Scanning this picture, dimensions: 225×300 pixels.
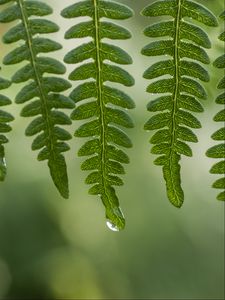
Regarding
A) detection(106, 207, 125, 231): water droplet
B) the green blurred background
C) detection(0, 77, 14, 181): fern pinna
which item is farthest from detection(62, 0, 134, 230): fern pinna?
the green blurred background

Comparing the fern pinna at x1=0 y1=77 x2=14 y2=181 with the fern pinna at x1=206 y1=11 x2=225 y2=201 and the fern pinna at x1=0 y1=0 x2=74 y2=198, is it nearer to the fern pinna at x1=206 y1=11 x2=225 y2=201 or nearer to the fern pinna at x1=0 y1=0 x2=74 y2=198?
the fern pinna at x1=0 y1=0 x2=74 y2=198

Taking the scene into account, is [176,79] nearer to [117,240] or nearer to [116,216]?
[116,216]

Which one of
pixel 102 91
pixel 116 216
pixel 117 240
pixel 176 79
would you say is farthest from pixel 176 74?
pixel 117 240

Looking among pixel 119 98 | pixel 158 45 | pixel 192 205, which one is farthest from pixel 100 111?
pixel 192 205

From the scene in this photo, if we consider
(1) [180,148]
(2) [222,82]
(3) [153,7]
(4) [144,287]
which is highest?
(3) [153,7]

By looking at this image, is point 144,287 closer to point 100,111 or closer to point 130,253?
point 130,253
